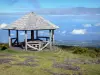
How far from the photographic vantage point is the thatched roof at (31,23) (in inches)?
1433

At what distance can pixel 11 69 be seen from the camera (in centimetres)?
2291

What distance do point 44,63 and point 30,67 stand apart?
313cm

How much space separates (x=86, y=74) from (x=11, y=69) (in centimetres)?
630

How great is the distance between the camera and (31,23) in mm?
37094

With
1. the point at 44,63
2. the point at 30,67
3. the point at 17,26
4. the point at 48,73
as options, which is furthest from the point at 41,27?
the point at 48,73

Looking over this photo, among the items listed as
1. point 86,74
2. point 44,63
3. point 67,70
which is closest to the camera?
point 86,74

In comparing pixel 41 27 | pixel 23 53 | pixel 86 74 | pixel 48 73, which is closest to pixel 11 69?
pixel 48 73

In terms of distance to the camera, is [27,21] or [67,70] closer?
[67,70]

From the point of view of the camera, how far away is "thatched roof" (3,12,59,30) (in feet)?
119

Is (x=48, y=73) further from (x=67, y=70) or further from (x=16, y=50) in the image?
(x=16, y=50)

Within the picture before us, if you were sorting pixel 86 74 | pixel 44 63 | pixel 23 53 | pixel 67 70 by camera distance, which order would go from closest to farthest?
pixel 86 74 → pixel 67 70 → pixel 44 63 → pixel 23 53

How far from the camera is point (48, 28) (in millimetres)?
36719

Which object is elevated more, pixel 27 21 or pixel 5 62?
pixel 27 21

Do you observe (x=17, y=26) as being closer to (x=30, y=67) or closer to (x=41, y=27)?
(x=41, y=27)
